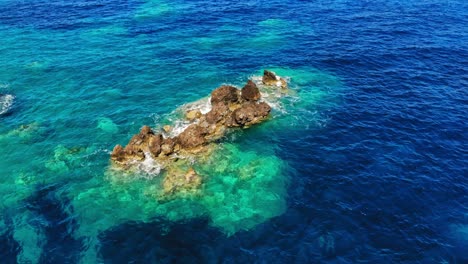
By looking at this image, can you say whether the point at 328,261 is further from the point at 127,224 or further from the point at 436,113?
the point at 436,113

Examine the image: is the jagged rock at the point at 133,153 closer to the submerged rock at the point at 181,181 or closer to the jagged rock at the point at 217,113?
the submerged rock at the point at 181,181

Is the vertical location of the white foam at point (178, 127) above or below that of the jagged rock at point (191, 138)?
below

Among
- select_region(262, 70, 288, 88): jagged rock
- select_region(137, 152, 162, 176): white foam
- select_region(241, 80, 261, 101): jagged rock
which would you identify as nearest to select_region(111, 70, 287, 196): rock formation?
select_region(241, 80, 261, 101): jagged rock

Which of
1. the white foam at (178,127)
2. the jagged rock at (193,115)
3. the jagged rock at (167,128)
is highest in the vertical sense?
the jagged rock at (193,115)

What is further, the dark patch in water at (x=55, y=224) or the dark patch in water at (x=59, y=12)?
the dark patch in water at (x=59, y=12)

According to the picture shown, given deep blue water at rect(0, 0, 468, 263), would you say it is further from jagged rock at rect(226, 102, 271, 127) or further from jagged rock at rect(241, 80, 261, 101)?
jagged rock at rect(241, 80, 261, 101)

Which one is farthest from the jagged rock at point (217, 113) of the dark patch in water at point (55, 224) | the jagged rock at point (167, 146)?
the dark patch in water at point (55, 224)

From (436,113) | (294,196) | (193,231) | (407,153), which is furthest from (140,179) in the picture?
(436,113)
